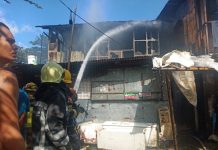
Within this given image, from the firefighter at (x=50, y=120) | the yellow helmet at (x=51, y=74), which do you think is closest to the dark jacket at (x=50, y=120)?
the firefighter at (x=50, y=120)

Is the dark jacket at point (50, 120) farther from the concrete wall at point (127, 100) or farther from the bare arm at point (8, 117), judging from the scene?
the concrete wall at point (127, 100)

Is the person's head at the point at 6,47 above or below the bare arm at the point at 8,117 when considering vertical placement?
above

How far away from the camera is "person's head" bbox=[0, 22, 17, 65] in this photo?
1541mm

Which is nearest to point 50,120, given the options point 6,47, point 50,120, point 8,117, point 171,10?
point 50,120

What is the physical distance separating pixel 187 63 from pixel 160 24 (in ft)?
33.7

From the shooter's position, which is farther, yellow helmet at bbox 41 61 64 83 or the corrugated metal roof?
the corrugated metal roof

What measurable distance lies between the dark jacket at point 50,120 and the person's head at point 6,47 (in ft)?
3.83

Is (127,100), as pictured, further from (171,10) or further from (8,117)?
(8,117)

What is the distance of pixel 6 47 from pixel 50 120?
4.20ft

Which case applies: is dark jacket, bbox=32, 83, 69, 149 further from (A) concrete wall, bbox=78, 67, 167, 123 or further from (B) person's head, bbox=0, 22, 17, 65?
(A) concrete wall, bbox=78, 67, 167, 123

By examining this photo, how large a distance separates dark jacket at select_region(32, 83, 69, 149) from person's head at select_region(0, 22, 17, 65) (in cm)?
117

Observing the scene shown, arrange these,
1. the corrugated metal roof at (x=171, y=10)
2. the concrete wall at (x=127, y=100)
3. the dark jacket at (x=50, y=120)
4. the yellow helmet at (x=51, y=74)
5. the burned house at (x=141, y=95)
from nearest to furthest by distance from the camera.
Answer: the dark jacket at (x=50, y=120) < the yellow helmet at (x=51, y=74) < the burned house at (x=141, y=95) < the concrete wall at (x=127, y=100) < the corrugated metal roof at (x=171, y=10)

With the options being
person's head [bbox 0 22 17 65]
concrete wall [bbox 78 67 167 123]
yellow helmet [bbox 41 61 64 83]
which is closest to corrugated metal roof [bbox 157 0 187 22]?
concrete wall [bbox 78 67 167 123]

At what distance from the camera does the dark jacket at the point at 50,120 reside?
105 inches
